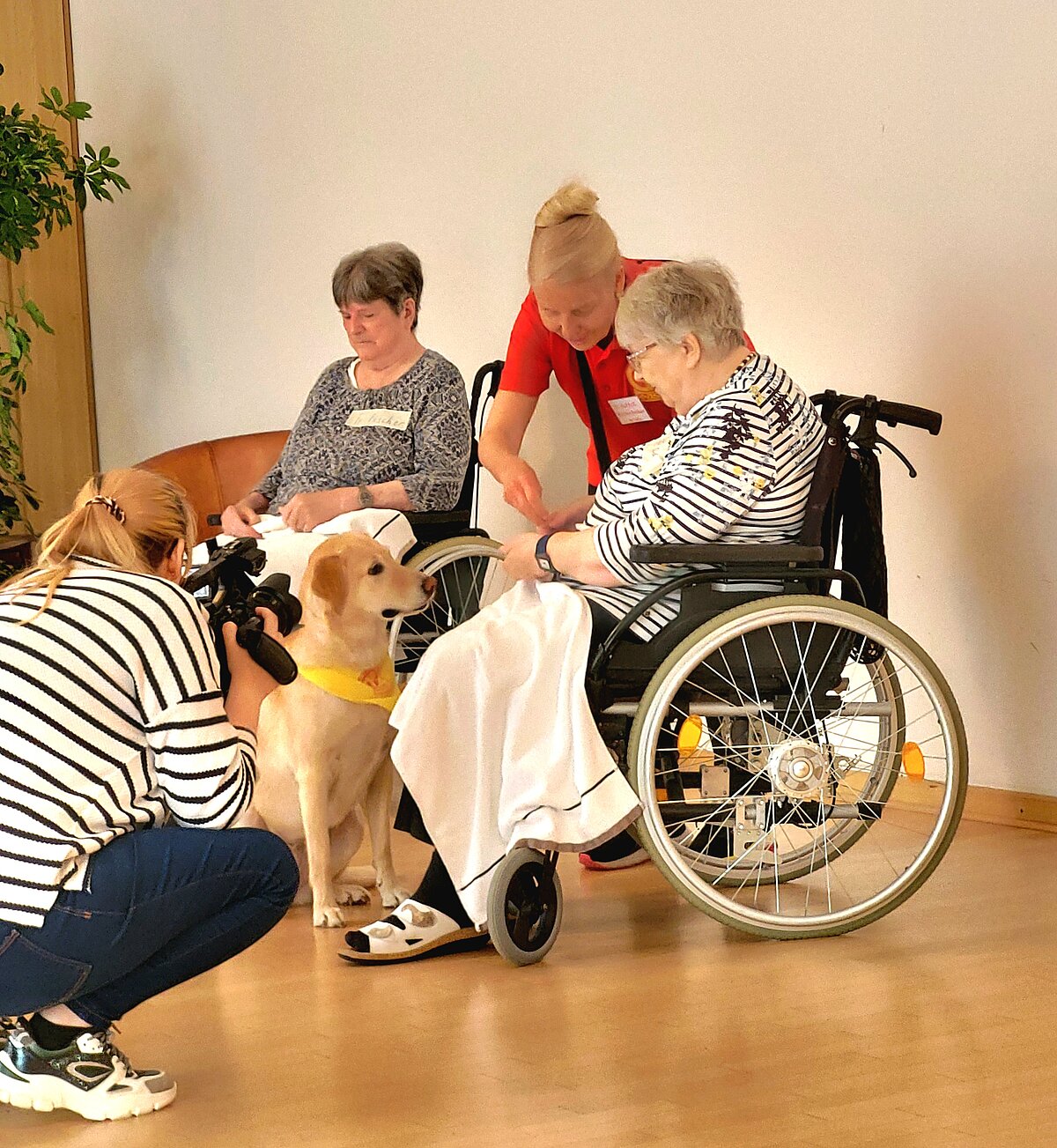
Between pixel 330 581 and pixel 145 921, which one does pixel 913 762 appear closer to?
pixel 330 581

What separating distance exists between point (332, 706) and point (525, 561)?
0.41 metres

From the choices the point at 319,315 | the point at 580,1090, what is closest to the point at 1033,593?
the point at 580,1090

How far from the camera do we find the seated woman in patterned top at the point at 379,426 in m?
3.37

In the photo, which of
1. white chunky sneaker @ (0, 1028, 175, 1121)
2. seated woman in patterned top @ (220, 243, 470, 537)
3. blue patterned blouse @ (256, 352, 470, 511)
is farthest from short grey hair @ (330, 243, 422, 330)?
white chunky sneaker @ (0, 1028, 175, 1121)

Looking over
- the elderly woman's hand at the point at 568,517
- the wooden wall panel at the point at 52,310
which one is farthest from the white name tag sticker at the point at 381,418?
the wooden wall panel at the point at 52,310

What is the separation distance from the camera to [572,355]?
3.20 meters

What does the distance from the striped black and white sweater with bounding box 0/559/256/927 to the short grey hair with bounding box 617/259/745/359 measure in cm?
103

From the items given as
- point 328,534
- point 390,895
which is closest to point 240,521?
point 328,534

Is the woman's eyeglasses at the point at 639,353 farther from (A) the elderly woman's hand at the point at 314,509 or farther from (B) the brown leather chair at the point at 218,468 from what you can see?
(B) the brown leather chair at the point at 218,468

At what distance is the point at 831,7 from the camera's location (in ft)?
11.0

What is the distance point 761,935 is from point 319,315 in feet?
10.3

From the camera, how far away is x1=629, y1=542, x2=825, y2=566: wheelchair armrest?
2289mm

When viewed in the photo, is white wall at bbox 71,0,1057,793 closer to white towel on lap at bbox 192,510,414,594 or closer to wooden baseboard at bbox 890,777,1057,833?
wooden baseboard at bbox 890,777,1057,833

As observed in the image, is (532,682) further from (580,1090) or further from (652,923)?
(580,1090)
